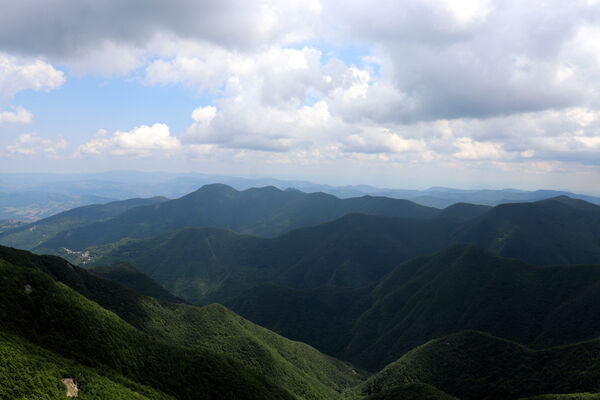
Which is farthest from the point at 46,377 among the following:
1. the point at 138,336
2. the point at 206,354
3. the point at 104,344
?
the point at 206,354

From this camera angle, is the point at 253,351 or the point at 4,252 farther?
the point at 253,351

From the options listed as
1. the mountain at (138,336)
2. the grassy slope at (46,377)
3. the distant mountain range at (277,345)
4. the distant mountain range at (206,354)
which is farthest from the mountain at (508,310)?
the grassy slope at (46,377)

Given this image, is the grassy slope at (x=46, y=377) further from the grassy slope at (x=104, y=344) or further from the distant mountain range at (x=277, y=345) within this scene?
the grassy slope at (x=104, y=344)

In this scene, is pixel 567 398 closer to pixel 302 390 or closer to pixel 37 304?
pixel 302 390

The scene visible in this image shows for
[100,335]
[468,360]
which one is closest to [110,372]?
[100,335]

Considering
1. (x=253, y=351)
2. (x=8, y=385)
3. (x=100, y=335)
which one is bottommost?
(x=253, y=351)

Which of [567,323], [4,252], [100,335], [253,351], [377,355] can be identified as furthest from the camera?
[377,355]

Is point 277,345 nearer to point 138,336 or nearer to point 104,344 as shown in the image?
point 138,336
